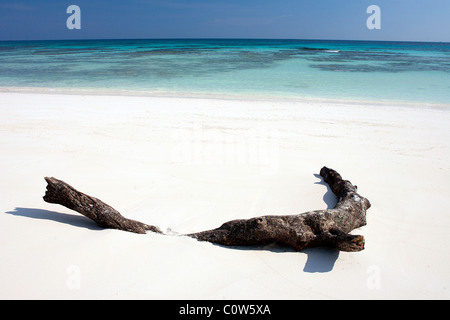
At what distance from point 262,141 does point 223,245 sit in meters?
4.18

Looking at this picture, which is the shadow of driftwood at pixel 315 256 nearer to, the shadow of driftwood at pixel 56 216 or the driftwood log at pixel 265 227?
the driftwood log at pixel 265 227

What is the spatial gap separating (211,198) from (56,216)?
1.93 m

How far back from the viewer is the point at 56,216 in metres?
3.57

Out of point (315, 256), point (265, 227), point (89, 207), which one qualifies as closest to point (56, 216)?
point (89, 207)

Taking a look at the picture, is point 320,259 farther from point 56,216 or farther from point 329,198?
point 56,216

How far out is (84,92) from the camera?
48.5ft

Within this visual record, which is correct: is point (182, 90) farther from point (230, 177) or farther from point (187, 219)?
point (187, 219)

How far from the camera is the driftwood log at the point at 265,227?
120 inches

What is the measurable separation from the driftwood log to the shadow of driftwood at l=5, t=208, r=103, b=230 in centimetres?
20

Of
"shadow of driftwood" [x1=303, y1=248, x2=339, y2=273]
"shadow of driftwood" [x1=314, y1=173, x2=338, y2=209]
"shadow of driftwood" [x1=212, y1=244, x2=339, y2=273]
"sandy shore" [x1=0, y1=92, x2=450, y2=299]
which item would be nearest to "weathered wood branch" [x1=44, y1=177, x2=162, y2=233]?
"sandy shore" [x1=0, y1=92, x2=450, y2=299]

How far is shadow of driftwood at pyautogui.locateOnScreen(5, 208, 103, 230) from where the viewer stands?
3437 millimetres

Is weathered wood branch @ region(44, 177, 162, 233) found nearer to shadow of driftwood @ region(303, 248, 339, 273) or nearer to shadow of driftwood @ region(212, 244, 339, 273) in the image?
shadow of driftwood @ region(212, 244, 339, 273)

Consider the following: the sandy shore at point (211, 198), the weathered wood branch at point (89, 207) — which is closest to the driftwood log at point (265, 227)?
the weathered wood branch at point (89, 207)
